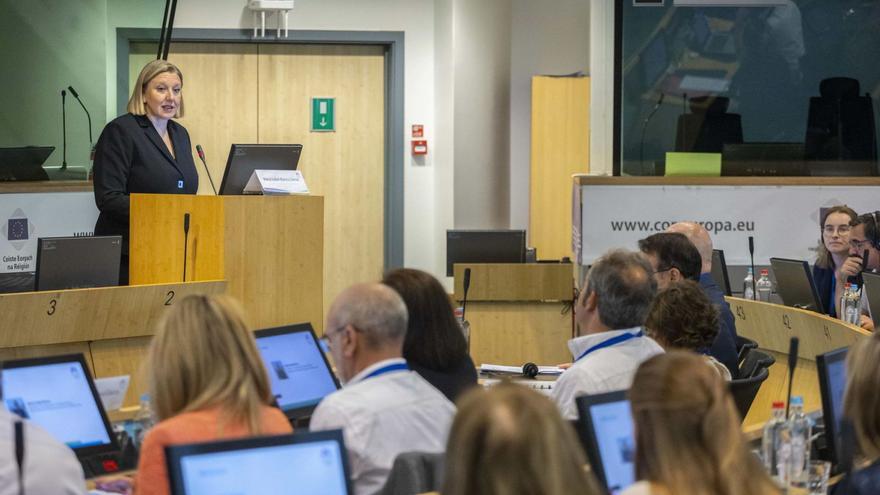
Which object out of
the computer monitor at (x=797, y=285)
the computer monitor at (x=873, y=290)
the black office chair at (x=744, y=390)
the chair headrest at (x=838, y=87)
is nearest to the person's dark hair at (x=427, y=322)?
the black office chair at (x=744, y=390)

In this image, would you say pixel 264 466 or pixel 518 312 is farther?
pixel 518 312

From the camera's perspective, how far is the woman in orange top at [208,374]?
107 inches

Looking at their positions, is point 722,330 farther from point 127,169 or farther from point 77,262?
point 127,169

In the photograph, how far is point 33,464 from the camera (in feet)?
8.19

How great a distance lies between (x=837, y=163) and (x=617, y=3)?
2.02 metres

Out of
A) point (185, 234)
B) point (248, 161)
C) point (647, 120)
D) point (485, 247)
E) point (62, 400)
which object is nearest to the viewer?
point (62, 400)

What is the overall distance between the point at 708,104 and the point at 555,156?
6.12ft

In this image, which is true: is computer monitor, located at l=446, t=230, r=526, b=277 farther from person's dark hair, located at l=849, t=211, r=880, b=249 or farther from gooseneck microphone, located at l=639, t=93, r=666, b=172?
person's dark hair, located at l=849, t=211, r=880, b=249

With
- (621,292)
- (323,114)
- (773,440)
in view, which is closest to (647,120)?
(323,114)

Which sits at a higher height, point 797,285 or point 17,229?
point 17,229

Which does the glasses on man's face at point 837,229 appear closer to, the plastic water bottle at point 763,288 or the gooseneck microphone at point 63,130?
the plastic water bottle at point 763,288

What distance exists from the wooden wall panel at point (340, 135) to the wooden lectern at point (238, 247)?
4.23 m

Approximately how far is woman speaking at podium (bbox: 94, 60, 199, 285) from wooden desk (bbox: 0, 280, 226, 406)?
18.2 inches

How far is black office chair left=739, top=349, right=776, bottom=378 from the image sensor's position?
5020mm
